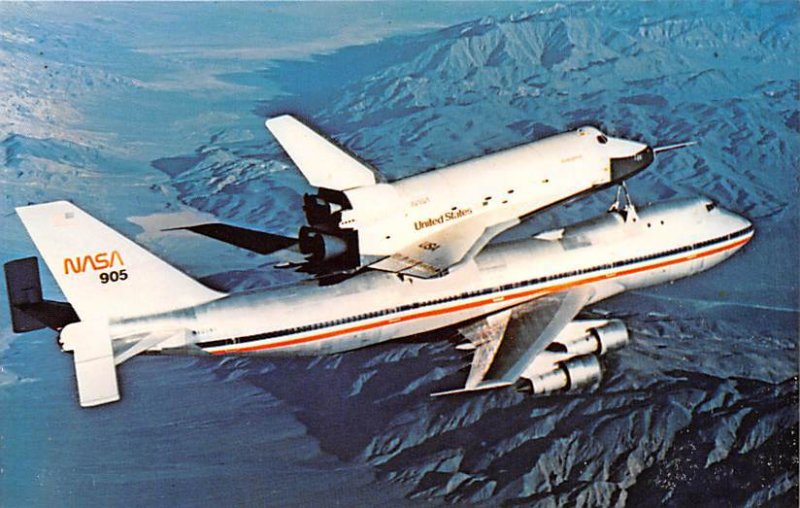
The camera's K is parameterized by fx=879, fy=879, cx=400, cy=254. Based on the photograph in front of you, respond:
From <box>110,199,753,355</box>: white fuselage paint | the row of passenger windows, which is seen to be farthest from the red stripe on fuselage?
the row of passenger windows

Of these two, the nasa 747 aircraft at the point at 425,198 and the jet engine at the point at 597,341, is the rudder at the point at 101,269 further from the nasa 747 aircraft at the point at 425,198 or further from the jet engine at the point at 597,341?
the jet engine at the point at 597,341

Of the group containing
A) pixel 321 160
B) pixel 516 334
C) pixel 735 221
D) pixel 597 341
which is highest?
pixel 321 160

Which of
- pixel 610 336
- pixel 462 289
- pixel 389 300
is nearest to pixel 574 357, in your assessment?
pixel 610 336

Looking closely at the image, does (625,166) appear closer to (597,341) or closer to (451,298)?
(597,341)

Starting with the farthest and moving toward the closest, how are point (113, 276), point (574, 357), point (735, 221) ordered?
point (735, 221) < point (574, 357) < point (113, 276)

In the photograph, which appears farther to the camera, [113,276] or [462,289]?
[462,289]

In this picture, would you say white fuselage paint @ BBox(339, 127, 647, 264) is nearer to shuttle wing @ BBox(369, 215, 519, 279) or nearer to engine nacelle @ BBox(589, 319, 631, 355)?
shuttle wing @ BBox(369, 215, 519, 279)

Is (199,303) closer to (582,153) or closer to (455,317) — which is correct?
(455,317)
